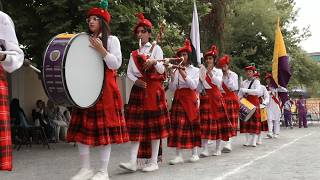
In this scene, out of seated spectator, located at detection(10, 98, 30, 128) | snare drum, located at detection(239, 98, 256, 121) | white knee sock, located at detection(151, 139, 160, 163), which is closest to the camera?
white knee sock, located at detection(151, 139, 160, 163)

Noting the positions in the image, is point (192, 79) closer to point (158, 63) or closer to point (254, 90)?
point (158, 63)

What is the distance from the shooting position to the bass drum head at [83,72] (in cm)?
530

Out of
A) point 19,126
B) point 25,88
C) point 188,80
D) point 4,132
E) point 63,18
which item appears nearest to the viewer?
point 4,132

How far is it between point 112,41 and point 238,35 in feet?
68.0

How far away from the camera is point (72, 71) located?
534cm

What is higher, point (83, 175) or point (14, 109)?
point (14, 109)

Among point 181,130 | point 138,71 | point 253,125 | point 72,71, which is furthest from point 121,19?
point 72,71

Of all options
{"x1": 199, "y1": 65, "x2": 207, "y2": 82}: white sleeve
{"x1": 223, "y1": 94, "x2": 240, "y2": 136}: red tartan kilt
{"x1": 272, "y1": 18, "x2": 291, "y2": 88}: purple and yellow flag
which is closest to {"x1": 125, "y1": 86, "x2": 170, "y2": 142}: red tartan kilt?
{"x1": 199, "y1": 65, "x2": 207, "y2": 82}: white sleeve

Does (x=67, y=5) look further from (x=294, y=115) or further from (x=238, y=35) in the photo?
(x=294, y=115)

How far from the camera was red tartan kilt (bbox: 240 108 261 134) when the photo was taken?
458 inches

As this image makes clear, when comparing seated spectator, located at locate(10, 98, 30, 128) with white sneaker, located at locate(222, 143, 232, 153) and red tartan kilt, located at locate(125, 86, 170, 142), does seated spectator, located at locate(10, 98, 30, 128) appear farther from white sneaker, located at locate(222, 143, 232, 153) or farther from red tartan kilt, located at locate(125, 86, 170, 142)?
red tartan kilt, located at locate(125, 86, 170, 142)

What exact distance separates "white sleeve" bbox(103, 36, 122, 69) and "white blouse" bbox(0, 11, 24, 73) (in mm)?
1691

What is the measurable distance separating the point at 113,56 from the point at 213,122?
13.2ft

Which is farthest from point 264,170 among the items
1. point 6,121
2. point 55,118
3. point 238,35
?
point 238,35
